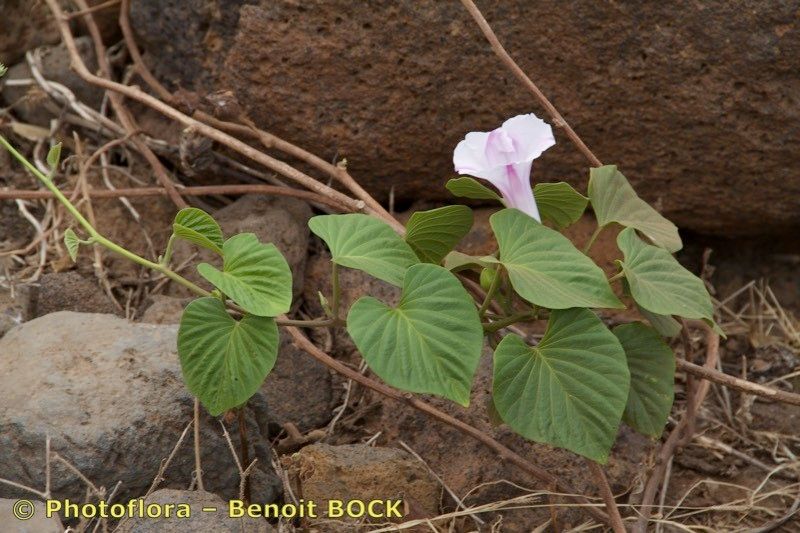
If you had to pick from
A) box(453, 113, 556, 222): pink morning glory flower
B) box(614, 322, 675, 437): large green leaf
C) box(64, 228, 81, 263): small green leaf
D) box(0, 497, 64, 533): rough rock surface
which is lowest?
box(614, 322, 675, 437): large green leaf

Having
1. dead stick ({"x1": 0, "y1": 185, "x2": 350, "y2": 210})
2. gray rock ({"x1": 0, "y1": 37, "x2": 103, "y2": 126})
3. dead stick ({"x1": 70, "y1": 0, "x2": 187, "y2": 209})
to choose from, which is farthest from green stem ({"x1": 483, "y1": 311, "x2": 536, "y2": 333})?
gray rock ({"x1": 0, "y1": 37, "x2": 103, "y2": 126})

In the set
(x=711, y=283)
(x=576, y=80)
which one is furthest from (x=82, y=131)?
(x=711, y=283)

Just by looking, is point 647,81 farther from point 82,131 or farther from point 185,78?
point 82,131

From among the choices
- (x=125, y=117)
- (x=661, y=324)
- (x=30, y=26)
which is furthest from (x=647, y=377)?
(x=30, y=26)

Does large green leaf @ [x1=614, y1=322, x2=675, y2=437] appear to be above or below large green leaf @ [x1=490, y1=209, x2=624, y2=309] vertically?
below

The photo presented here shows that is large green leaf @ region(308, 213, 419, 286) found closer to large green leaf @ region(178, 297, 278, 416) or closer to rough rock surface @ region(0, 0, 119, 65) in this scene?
large green leaf @ region(178, 297, 278, 416)

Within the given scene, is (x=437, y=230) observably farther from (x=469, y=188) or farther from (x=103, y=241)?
(x=103, y=241)
